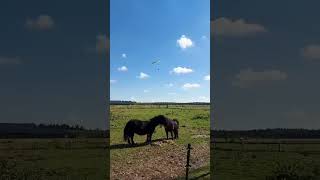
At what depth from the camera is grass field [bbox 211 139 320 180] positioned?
20609 millimetres

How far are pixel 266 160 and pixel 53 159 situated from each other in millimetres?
10763

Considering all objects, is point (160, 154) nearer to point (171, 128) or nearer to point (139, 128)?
point (139, 128)

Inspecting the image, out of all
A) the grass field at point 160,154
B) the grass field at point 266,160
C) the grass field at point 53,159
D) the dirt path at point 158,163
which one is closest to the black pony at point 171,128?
the grass field at point 160,154

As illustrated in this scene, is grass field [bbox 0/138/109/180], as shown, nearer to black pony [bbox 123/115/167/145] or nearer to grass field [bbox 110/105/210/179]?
grass field [bbox 110/105/210/179]

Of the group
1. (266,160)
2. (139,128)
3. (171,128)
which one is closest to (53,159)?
(139,128)

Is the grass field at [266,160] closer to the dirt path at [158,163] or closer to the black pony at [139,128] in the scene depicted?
the dirt path at [158,163]

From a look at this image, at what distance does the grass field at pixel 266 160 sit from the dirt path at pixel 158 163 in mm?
1135

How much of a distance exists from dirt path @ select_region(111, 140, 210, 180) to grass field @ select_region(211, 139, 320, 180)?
1135 mm

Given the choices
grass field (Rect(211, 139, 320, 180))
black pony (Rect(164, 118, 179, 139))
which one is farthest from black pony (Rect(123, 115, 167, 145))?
grass field (Rect(211, 139, 320, 180))

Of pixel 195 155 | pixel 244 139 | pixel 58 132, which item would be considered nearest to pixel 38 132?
pixel 58 132

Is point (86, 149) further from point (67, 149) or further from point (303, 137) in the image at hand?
point (303, 137)

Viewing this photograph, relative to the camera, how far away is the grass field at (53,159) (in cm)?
1920

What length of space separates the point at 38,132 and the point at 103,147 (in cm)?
555

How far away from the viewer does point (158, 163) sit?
23.1m
